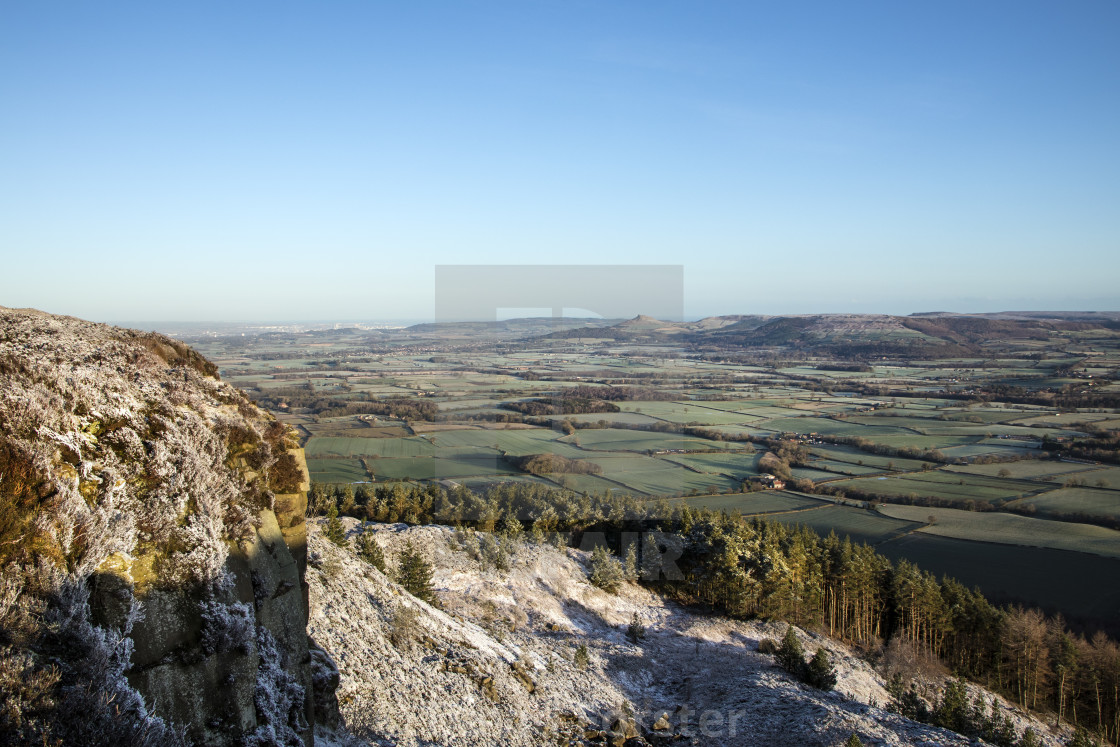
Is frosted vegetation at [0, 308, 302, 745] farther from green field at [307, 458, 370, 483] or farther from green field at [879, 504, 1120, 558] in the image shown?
A: green field at [879, 504, 1120, 558]

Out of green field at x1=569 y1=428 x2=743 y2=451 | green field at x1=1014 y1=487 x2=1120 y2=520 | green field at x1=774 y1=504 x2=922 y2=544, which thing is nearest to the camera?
green field at x1=774 y1=504 x2=922 y2=544

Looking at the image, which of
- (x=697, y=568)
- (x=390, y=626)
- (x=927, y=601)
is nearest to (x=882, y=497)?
(x=927, y=601)

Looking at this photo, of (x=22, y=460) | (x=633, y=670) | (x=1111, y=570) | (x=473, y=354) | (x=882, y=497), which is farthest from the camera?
(x=473, y=354)

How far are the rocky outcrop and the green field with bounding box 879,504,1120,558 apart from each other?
35.2 metres

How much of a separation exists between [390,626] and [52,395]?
8.26 meters

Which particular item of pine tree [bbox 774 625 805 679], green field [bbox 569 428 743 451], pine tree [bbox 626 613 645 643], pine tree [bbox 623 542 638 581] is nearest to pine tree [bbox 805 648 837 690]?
pine tree [bbox 774 625 805 679]

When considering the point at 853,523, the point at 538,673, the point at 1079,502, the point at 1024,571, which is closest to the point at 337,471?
the point at 538,673

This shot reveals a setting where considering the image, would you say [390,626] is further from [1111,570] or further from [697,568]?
[1111,570]

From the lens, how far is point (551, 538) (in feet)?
76.3

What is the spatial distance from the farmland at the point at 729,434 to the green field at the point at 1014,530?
0.48 feet

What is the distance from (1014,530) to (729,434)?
815 inches

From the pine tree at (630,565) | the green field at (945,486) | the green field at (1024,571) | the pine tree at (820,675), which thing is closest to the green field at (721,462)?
the green field at (945,486)

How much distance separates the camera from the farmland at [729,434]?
106 ft

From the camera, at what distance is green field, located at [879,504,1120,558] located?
30.5 meters
